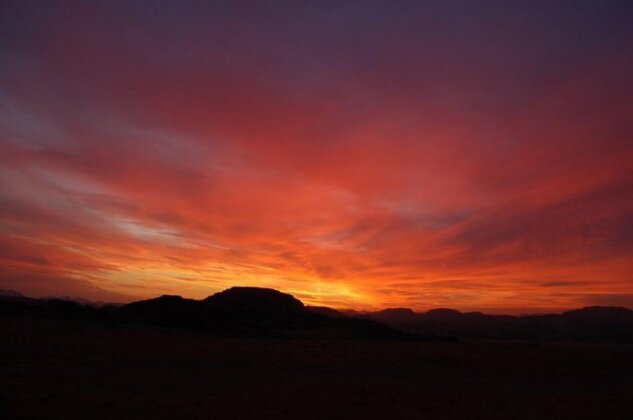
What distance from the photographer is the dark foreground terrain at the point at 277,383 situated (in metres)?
14.1

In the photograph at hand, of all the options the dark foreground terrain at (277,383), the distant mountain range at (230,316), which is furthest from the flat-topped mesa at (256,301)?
the dark foreground terrain at (277,383)

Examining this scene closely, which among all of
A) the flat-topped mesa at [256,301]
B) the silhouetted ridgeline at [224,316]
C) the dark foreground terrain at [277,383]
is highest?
the flat-topped mesa at [256,301]

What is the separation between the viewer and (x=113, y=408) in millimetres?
13258

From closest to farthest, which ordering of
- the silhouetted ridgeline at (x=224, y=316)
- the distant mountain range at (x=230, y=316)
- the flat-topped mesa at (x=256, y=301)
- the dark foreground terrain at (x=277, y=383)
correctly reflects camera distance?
the dark foreground terrain at (x=277, y=383)
the silhouetted ridgeline at (x=224, y=316)
the distant mountain range at (x=230, y=316)
the flat-topped mesa at (x=256, y=301)

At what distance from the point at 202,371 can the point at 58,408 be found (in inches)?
346

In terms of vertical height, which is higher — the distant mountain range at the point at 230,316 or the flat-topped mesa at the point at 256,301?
the flat-topped mesa at the point at 256,301

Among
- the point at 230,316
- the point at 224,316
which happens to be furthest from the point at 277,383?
the point at 230,316

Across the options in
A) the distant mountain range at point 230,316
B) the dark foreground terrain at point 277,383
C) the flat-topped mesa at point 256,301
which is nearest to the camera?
the dark foreground terrain at point 277,383

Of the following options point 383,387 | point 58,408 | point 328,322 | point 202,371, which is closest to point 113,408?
point 58,408

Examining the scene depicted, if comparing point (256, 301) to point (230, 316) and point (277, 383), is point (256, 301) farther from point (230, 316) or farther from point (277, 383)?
point (277, 383)

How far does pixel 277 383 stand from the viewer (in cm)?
1916

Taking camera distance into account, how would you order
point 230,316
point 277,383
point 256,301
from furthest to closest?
point 256,301
point 230,316
point 277,383

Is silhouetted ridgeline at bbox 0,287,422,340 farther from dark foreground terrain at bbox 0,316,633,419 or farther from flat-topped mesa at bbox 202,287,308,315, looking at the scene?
dark foreground terrain at bbox 0,316,633,419

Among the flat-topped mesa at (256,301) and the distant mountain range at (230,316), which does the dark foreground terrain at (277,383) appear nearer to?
the distant mountain range at (230,316)
